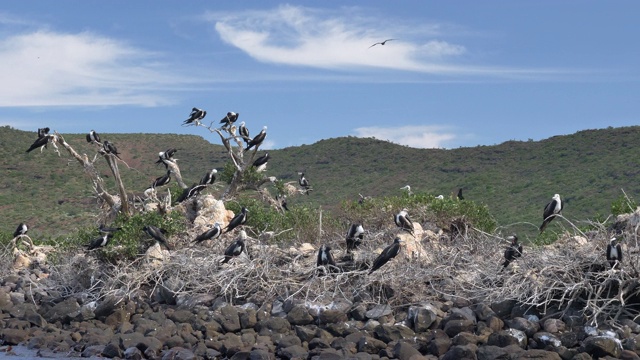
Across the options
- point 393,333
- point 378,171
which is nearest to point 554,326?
point 393,333

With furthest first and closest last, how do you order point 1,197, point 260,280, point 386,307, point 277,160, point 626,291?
point 277,160 → point 1,197 → point 260,280 → point 386,307 → point 626,291

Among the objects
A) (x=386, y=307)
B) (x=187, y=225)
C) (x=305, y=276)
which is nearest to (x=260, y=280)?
(x=305, y=276)

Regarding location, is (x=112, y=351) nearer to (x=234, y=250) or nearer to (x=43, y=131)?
(x=234, y=250)

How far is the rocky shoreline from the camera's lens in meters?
14.8

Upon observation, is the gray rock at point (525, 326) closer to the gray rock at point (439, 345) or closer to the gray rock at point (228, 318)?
the gray rock at point (439, 345)

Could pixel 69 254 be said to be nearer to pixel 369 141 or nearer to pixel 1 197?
pixel 1 197

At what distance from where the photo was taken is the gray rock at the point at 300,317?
55.4ft

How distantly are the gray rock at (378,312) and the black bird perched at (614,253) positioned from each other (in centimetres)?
418

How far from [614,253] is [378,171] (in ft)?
155

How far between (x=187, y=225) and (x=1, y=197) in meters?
33.0

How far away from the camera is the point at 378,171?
206 feet

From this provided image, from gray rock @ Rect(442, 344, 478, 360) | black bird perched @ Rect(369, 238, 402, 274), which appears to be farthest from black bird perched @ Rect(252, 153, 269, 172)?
gray rock @ Rect(442, 344, 478, 360)

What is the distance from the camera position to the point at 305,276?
18531 millimetres

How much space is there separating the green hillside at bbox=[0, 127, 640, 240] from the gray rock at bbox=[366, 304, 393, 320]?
23054 millimetres
